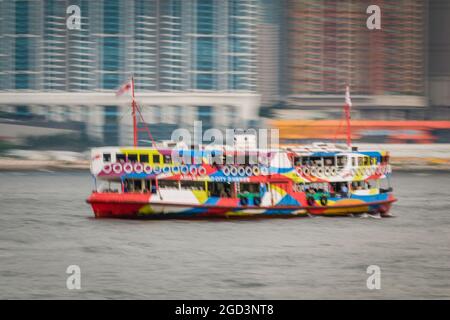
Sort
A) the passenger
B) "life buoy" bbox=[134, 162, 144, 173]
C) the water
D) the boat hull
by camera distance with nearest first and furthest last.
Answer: the water < "life buoy" bbox=[134, 162, 144, 173] < the boat hull < the passenger

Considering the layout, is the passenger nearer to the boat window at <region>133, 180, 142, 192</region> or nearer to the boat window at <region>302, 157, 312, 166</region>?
the boat window at <region>302, 157, 312, 166</region>

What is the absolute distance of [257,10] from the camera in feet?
395

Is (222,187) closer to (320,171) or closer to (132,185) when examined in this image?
(132,185)

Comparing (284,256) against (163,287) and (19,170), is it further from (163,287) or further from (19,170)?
(19,170)

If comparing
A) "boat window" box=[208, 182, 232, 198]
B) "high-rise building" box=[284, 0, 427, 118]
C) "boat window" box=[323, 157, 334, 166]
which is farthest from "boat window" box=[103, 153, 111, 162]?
"high-rise building" box=[284, 0, 427, 118]

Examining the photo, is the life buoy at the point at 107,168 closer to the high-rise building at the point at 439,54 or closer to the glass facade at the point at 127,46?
the glass facade at the point at 127,46

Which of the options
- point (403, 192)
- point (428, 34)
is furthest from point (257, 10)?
point (403, 192)

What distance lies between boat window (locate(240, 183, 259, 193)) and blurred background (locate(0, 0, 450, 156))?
64.6m

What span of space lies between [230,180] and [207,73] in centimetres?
7756

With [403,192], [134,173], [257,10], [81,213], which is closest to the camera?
[134,173]

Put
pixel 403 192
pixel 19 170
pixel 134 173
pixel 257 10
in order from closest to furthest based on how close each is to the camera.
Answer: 1. pixel 134 173
2. pixel 403 192
3. pixel 19 170
4. pixel 257 10

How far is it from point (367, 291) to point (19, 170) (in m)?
75.7

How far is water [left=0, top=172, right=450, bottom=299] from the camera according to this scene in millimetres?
25156

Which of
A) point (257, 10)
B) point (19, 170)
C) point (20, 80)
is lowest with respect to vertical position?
point (19, 170)
